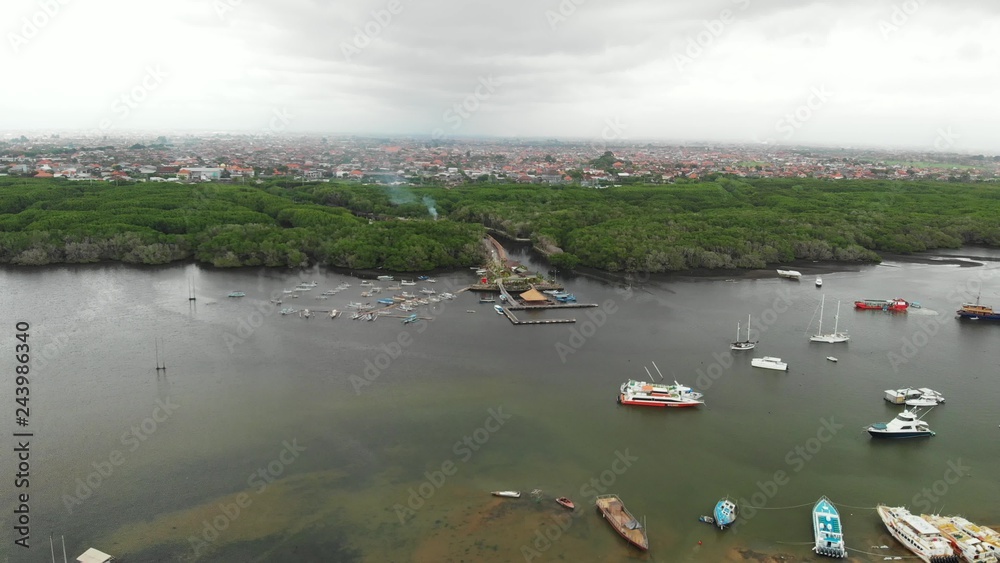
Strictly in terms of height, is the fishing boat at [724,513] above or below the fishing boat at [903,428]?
below

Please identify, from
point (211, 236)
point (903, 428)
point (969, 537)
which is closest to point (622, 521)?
point (969, 537)

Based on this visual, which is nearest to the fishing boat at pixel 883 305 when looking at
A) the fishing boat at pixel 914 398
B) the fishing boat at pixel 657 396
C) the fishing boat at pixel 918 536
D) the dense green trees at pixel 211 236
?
the fishing boat at pixel 914 398

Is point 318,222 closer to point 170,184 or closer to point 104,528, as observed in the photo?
point 170,184

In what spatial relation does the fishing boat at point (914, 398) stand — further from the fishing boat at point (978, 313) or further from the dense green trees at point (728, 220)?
the dense green trees at point (728, 220)

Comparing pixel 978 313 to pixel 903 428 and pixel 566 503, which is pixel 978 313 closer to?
pixel 903 428

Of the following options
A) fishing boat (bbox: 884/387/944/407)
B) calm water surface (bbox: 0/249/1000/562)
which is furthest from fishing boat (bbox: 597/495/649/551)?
fishing boat (bbox: 884/387/944/407)

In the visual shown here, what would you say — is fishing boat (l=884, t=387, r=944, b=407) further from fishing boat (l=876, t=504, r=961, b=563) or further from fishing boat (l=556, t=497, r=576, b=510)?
fishing boat (l=556, t=497, r=576, b=510)

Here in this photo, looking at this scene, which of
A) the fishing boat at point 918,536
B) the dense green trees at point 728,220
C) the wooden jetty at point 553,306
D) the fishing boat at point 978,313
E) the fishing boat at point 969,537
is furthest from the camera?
the dense green trees at point 728,220
